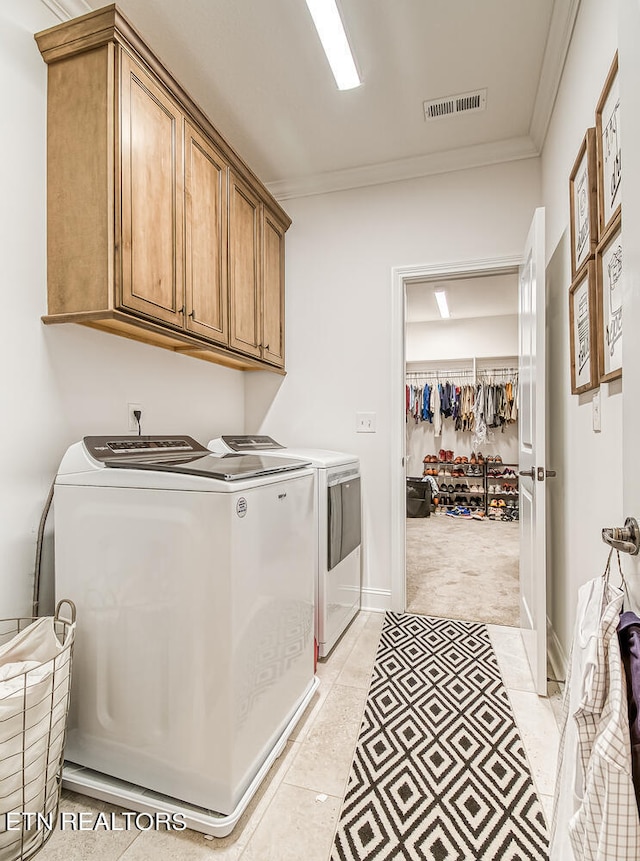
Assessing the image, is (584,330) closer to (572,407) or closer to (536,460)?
(572,407)

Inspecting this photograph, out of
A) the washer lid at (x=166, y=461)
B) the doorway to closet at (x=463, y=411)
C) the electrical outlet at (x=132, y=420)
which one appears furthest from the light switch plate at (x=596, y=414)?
the doorway to closet at (x=463, y=411)

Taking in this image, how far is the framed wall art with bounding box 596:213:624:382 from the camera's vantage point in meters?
1.26

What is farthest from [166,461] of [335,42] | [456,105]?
[456,105]

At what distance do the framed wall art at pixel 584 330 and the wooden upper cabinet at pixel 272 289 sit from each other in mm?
1701

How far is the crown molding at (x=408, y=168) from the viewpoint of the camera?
2717 mm

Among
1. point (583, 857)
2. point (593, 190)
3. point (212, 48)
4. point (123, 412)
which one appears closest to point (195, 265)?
point (123, 412)

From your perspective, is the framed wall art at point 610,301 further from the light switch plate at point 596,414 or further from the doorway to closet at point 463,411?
the doorway to closet at point 463,411

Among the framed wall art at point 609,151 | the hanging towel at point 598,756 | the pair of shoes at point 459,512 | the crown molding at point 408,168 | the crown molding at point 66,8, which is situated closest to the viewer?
the hanging towel at point 598,756

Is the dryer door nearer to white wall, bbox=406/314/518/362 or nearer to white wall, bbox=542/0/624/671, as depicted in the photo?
white wall, bbox=542/0/624/671

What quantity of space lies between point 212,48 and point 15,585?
2395 mm

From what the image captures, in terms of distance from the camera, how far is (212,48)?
2059mm

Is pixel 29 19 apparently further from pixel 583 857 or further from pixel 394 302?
pixel 583 857

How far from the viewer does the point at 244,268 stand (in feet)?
8.53

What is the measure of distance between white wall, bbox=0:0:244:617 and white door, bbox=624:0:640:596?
1779mm
